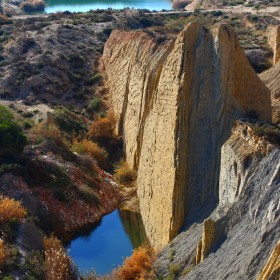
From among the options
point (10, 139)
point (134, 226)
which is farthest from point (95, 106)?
point (134, 226)

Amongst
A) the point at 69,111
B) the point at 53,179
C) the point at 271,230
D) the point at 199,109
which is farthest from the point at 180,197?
the point at 69,111

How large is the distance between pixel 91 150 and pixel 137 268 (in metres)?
13.3

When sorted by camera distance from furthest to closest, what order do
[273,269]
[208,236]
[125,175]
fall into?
[125,175] → [208,236] → [273,269]

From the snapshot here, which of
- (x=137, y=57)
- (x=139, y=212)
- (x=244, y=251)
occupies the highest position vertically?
(x=137, y=57)

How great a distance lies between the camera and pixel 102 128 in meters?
35.4

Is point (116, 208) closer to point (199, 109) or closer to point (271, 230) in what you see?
point (199, 109)

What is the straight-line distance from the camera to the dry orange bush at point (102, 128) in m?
35.1

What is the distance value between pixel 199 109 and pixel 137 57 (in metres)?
13.0

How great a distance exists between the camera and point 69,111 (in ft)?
123

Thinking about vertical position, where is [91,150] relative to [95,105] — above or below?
below

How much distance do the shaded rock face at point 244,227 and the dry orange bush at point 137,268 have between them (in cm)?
60

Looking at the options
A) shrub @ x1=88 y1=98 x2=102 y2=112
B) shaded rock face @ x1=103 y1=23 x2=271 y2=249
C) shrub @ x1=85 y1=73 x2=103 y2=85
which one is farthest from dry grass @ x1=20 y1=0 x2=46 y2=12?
shaded rock face @ x1=103 y1=23 x2=271 y2=249

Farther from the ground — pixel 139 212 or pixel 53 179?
pixel 53 179

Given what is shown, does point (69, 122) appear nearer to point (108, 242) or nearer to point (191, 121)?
point (108, 242)
